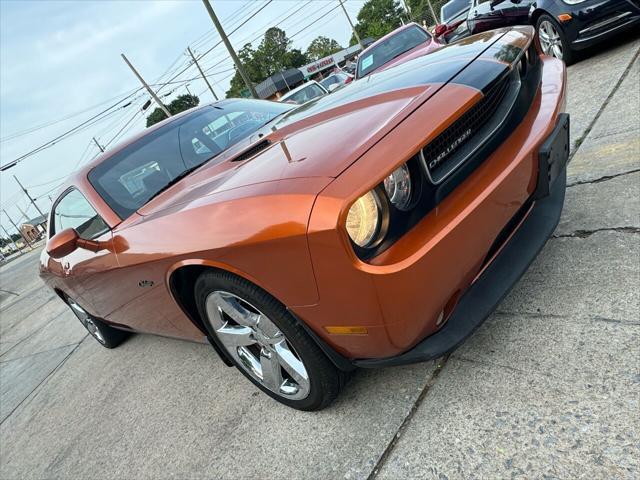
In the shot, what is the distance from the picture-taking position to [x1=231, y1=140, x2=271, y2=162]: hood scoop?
2.11 metres

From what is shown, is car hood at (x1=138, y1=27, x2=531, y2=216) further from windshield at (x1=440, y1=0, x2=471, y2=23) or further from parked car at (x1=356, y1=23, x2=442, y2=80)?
windshield at (x1=440, y1=0, x2=471, y2=23)

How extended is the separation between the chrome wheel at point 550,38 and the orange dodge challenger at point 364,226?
3.33m

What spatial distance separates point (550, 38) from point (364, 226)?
5117 mm

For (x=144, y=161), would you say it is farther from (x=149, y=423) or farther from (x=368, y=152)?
(x=368, y=152)

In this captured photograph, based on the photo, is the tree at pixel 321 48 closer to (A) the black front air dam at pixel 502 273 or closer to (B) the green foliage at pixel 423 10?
(B) the green foliage at pixel 423 10

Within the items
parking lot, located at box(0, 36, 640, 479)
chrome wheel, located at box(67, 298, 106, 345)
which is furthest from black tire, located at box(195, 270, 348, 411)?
chrome wheel, located at box(67, 298, 106, 345)

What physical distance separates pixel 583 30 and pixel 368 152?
4.59 metres

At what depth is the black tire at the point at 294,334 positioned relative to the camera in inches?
65.8

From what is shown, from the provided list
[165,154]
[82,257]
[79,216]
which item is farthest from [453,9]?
[82,257]

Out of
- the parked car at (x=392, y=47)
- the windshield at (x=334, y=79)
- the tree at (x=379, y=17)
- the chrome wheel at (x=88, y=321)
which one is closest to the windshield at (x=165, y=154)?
the chrome wheel at (x=88, y=321)

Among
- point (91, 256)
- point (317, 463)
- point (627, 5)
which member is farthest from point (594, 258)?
point (627, 5)

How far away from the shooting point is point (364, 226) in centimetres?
143

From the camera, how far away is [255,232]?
5.01ft

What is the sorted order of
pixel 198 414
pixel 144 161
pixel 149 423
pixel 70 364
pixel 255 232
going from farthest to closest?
pixel 70 364 < pixel 144 161 < pixel 149 423 < pixel 198 414 < pixel 255 232
